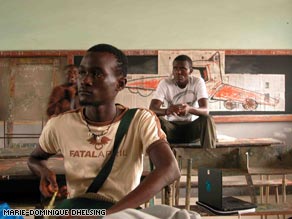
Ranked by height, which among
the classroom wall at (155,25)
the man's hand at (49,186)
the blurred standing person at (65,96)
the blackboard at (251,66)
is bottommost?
the man's hand at (49,186)

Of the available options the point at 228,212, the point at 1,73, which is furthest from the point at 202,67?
the point at 228,212

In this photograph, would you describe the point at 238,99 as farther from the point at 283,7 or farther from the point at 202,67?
→ the point at 283,7

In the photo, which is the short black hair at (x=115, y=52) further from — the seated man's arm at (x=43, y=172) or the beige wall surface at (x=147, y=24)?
the beige wall surface at (x=147, y=24)

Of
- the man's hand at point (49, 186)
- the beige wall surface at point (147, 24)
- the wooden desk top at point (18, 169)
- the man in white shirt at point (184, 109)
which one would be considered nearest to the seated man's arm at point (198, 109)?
the man in white shirt at point (184, 109)

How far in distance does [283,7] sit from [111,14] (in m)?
2.51

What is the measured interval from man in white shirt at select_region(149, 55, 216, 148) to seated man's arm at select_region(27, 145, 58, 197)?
2.05 meters

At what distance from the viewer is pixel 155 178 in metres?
1.24

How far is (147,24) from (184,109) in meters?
2.19

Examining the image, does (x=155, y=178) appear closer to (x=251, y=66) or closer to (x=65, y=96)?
(x=65, y=96)

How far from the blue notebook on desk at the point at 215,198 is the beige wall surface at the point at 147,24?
3466 millimetres

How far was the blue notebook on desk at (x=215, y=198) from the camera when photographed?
183 cm

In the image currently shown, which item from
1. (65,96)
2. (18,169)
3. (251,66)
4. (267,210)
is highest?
(251,66)

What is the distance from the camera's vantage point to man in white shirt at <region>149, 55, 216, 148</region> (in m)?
3.47

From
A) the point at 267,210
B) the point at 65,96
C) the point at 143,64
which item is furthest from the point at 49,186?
the point at 143,64
